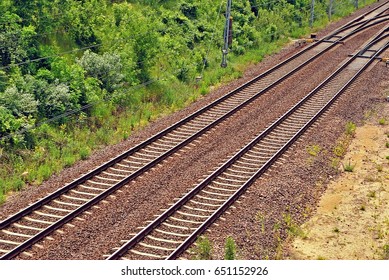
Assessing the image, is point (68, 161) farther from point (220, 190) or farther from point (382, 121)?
point (382, 121)

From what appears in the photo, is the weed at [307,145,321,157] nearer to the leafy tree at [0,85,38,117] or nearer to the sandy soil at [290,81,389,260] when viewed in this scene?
the sandy soil at [290,81,389,260]

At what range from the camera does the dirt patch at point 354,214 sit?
652 inches

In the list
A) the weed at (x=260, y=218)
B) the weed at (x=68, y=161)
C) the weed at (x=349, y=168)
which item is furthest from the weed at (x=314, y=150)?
the weed at (x=68, y=161)

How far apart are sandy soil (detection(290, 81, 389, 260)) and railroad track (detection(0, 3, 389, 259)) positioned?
5900 millimetres

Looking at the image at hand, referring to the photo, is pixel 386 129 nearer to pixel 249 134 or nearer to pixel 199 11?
pixel 249 134

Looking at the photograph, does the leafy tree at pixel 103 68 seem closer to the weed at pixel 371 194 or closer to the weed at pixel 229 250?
the weed at pixel 371 194

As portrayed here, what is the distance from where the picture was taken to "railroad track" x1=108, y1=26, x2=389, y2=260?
1576cm

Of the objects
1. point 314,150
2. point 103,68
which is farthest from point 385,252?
point 103,68

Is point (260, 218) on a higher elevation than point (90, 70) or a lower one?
lower

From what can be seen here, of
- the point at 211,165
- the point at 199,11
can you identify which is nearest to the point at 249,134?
the point at 211,165

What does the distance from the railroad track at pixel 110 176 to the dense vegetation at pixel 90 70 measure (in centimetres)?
146

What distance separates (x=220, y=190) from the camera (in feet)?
63.9

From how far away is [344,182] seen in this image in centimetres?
2112

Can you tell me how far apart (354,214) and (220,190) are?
420 cm
